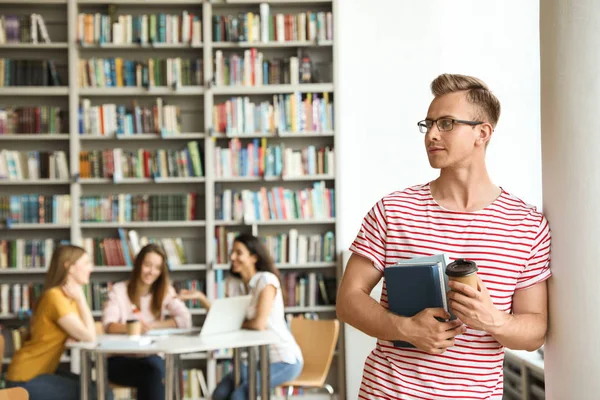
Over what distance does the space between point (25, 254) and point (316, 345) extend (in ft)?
8.16

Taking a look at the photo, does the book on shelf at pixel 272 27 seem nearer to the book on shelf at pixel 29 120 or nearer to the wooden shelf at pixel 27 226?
the book on shelf at pixel 29 120

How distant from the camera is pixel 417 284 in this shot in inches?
63.4

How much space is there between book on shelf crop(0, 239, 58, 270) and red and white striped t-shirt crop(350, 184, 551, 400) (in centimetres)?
454

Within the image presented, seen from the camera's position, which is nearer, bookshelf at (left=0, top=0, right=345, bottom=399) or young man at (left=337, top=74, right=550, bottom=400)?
young man at (left=337, top=74, right=550, bottom=400)

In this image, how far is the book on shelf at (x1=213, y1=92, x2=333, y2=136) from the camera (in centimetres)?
580

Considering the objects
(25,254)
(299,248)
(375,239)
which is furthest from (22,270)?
(375,239)

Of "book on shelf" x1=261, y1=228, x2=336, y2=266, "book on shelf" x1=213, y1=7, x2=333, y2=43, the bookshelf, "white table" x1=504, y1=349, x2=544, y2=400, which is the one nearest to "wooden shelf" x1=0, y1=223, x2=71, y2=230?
the bookshelf

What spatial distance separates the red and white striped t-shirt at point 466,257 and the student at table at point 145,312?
3.06 m

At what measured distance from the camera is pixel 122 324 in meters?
4.57

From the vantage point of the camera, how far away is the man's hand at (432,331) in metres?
1.59

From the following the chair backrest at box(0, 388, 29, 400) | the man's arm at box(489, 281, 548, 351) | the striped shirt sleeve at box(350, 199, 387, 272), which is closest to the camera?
the man's arm at box(489, 281, 548, 351)

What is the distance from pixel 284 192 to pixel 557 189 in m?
4.18

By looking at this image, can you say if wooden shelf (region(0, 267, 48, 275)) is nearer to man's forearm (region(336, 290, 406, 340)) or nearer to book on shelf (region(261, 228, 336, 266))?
book on shelf (region(261, 228, 336, 266))

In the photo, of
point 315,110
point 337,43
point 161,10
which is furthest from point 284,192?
point 161,10
